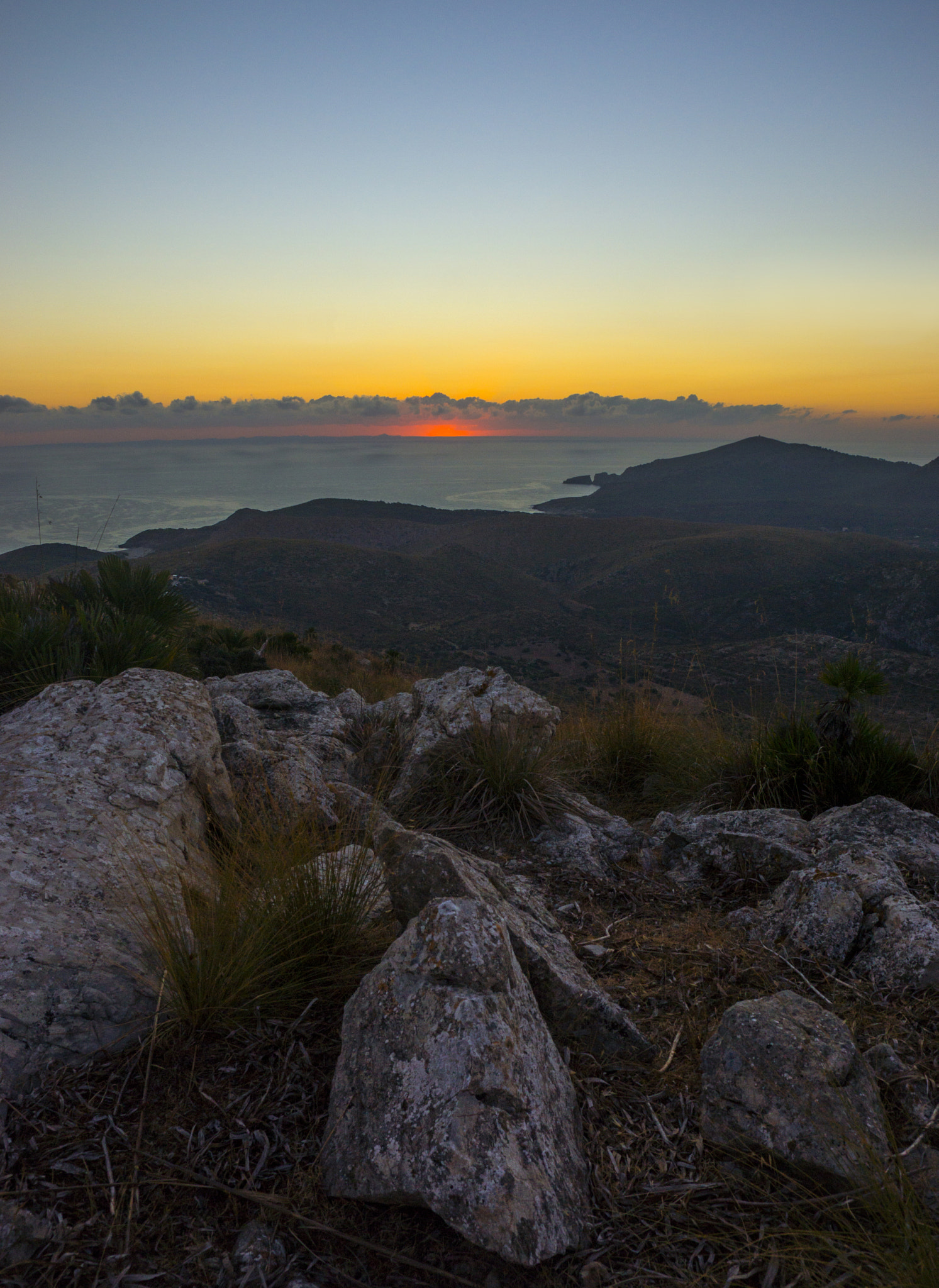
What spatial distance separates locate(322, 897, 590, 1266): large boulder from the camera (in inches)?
63.0

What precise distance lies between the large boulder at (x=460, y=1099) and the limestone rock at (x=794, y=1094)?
0.47 m

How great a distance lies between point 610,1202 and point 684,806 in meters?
3.81

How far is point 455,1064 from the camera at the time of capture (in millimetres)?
1800

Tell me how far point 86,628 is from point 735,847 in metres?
5.28

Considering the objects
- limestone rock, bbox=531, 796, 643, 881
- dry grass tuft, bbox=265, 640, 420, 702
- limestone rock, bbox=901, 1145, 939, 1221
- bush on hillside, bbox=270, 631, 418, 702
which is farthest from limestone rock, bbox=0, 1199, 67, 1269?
bush on hillside, bbox=270, 631, 418, 702

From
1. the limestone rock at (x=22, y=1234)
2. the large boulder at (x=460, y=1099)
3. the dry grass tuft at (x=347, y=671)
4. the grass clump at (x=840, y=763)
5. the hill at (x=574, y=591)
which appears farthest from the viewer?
the hill at (x=574, y=591)

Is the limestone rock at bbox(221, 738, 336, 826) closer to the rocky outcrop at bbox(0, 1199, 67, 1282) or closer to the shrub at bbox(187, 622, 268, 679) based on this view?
the rocky outcrop at bbox(0, 1199, 67, 1282)

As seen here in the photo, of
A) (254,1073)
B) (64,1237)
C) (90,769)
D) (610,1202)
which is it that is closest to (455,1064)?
→ (610,1202)

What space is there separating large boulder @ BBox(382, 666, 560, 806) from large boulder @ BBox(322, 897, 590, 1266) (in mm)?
3027

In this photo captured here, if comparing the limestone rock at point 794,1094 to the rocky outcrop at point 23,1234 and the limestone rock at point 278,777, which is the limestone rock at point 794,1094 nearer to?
the rocky outcrop at point 23,1234

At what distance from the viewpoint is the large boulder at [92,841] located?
2059 mm

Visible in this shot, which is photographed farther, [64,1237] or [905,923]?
[905,923]

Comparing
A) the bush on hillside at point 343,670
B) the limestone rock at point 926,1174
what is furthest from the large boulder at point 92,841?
the bush on hillside at point 343,670

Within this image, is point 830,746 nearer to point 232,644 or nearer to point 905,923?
point 905,923
